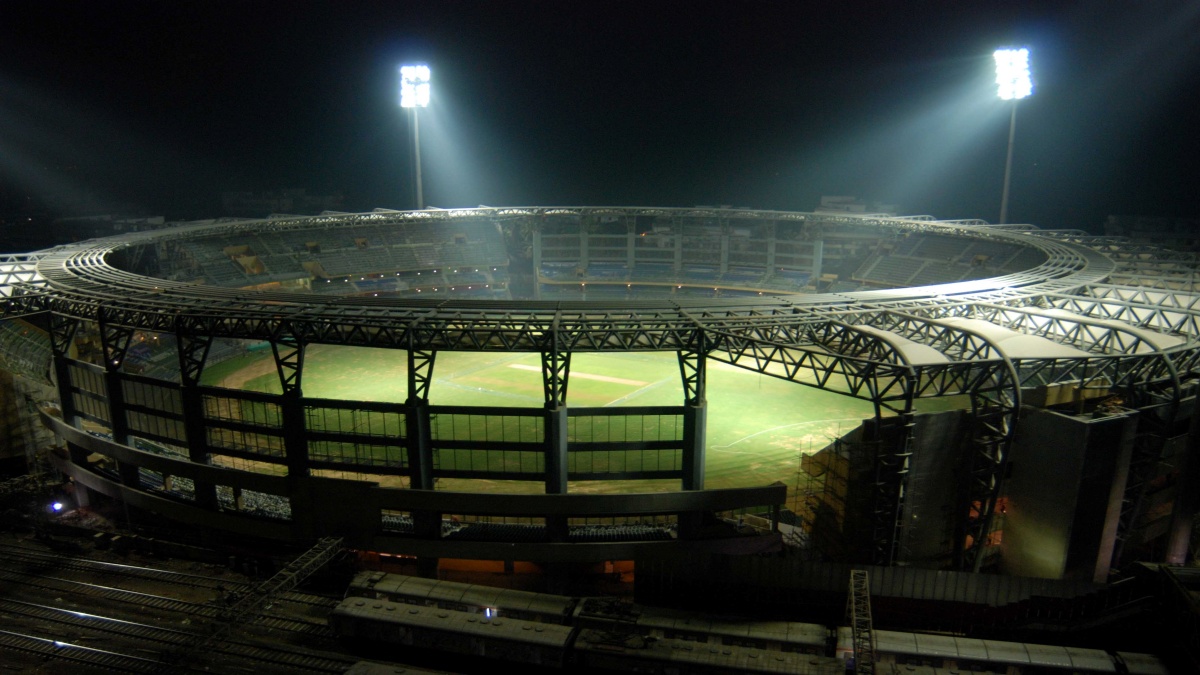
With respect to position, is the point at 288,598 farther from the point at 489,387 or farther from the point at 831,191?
the point at 831,191

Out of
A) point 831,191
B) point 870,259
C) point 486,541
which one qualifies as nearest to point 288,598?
point 486,541

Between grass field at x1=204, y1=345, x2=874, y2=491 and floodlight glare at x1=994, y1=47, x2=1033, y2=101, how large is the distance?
114 feet

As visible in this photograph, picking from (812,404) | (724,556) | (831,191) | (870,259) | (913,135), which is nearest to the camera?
(724,556)

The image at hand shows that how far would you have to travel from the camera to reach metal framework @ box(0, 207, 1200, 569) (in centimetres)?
2605

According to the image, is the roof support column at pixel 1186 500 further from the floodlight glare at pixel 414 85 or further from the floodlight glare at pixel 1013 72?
the floodlight glare at pixel 414 85

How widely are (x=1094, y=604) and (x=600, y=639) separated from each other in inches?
640

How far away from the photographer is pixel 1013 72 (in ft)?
214

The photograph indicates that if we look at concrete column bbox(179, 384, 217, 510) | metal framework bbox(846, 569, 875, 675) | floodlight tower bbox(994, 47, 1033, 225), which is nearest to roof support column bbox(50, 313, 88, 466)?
concrete column bbox(179, 384, 217, 510)

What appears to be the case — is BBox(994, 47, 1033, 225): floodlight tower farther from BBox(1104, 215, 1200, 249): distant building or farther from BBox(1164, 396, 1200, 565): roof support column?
BBox(1164, 396, 1200, 565): roof support column

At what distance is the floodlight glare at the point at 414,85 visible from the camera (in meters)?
75.1

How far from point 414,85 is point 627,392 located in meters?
43.5

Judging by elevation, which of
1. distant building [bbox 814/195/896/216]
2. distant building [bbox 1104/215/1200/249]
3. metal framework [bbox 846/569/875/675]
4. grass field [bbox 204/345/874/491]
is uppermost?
distant building [bbox 814/195/896/216]

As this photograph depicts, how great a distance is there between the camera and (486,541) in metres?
29.0

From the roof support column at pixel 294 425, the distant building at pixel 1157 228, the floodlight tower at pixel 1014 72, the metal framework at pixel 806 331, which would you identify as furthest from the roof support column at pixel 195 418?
the distant building at pixel 1157 228
